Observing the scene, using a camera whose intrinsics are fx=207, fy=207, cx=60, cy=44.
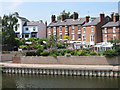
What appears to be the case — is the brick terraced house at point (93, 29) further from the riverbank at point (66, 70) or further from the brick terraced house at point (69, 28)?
the riverbank at point (66, 70)

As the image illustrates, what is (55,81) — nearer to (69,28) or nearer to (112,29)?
(112,29)

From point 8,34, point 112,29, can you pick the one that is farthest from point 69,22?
point 8,34

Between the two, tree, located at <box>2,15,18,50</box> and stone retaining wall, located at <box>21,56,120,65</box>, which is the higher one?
tree, located at <box>2,15,18,50</box>

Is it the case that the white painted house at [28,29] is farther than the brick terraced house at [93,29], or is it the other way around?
the white painted house at [28,29]

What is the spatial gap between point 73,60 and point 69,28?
23126mm

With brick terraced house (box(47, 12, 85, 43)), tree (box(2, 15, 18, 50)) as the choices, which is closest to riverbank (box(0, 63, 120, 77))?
tree (box(2, 15, 18, 50))

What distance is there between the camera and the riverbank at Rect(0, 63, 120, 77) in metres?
29.4

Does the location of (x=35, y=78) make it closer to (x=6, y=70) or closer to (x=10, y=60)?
(x=6, y=70)

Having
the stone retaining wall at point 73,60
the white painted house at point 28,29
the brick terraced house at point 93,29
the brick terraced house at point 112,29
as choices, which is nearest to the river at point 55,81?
the stone retaining wall at point 73,60

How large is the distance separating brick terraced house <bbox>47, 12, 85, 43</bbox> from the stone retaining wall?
2058cm

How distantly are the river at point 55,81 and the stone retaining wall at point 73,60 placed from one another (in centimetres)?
412

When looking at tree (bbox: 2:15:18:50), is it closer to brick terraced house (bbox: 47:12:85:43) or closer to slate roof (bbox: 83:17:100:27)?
brick terraced house (bbox: 47:12:85:43)

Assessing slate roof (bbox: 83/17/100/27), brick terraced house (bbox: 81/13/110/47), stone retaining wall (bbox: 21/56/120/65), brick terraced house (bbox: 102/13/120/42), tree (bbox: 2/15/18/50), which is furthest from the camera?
slate roof (bbox: 83/17/100/27)

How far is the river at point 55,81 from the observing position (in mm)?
25122
